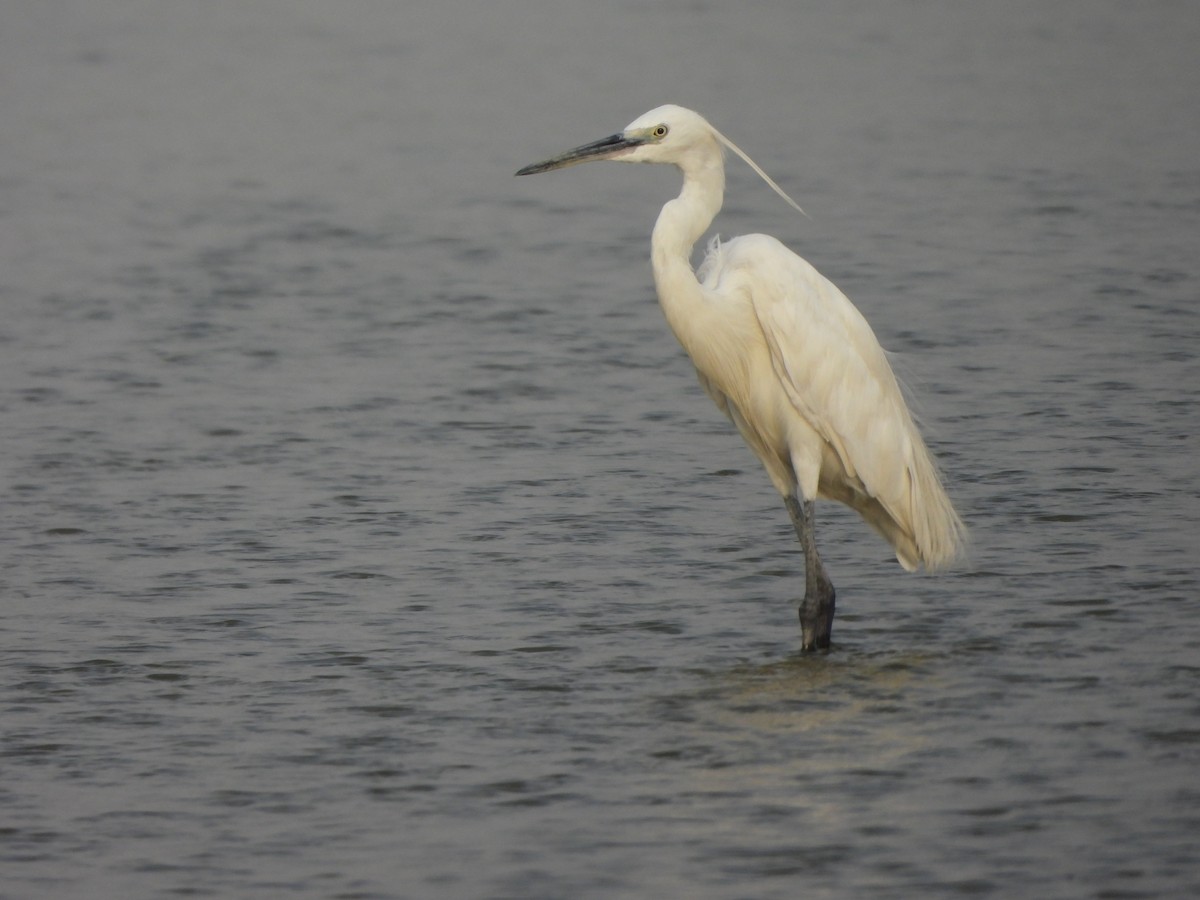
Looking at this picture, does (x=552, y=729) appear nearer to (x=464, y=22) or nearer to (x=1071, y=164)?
(x=1071, y=164)

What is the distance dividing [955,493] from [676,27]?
1091cm

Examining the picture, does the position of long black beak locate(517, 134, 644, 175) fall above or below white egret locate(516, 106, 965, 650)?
above

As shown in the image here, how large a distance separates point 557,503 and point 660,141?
1.98m

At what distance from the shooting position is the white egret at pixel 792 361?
6805 mm

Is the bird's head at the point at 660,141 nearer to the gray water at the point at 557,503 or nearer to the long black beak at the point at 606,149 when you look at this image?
the long black beak at the point at 606,149

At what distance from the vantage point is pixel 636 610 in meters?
7.15

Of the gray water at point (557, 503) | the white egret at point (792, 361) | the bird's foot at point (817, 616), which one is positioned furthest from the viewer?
the white egret at point (792, 361)

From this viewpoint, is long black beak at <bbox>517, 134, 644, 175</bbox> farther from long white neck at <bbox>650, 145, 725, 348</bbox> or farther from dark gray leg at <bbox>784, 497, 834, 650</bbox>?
dark gray leg at <bbox>784, 497, 834, 650</bbox>

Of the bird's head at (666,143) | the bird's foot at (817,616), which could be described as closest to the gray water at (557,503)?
the bird's foot at (817,616)

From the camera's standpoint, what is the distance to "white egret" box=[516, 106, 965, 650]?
6.80 metres

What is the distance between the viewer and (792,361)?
684cm

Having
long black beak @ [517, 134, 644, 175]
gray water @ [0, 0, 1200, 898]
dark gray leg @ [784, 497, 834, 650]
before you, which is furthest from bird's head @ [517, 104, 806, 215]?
gray water @ [0, 0, 1200, 898]

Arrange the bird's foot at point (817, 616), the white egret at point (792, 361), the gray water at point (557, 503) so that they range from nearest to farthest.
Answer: the gray water at point (557, 503)
the bird's foot at point (817, 616)
the white egret at point (792, 361)

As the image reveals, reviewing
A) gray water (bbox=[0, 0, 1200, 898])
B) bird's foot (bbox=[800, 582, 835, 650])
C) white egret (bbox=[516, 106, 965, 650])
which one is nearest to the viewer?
gray water (bbox=[0, 0, 1200, 898])
